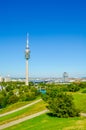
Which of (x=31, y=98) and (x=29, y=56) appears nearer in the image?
(x=31, y=98)

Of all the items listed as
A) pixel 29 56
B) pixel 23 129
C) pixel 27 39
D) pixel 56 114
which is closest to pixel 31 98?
pixel 56 114

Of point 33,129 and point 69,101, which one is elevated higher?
point 69,101

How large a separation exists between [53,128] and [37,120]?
5.48 metres

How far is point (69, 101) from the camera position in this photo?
27.4 m

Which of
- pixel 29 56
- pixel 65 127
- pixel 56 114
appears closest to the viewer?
pixel 65 127

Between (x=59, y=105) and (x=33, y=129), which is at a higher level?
(x=59, y=105)

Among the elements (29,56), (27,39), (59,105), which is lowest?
(59,105)

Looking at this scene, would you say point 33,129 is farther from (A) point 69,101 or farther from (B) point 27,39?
(B) point 27,39

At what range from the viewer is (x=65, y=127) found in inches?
850

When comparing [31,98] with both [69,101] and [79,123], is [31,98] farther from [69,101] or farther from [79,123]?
[79,123]

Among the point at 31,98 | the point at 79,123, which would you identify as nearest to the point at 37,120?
the point at 79,123

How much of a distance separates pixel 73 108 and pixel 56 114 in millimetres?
2195

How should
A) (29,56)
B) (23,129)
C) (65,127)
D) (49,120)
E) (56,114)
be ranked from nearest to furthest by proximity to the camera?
(65,127)
(23,129)
(49,120)
(56,114)
(29,56)

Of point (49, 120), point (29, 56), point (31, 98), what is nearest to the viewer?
point (49, 120)
